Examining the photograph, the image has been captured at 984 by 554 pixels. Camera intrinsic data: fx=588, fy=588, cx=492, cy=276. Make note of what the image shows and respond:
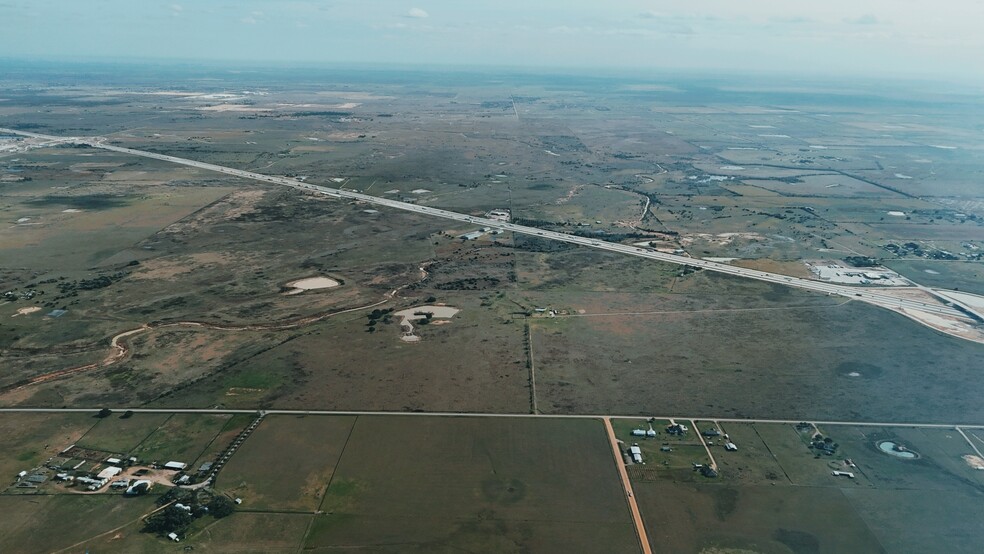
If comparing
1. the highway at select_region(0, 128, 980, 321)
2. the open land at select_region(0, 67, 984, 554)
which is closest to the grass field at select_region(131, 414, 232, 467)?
the open land at select_region(0, 67, 984, 554)

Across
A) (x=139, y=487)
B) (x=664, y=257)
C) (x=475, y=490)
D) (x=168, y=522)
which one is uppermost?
(x=664, y=257)

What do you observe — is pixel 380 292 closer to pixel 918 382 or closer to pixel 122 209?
pixel 918 382

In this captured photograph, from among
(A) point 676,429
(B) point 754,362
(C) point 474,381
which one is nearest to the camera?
(A) point 676,429

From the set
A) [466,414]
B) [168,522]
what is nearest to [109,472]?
[168,522]

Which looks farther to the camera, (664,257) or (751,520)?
(664,257)

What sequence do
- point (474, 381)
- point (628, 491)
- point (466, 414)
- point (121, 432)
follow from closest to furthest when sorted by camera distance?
1. point (628, 491)
2. point (121, 432)
3. point (466, 414)
4. point (474, 381)

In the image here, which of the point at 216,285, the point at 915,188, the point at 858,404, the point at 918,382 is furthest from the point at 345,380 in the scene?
the point at 915,188

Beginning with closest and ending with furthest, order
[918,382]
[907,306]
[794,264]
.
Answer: [918,382] → [907,306] → [794,264]

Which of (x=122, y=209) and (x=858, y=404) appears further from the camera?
(x=122, y=209)

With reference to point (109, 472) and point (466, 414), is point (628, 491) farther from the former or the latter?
point (109, 472)
